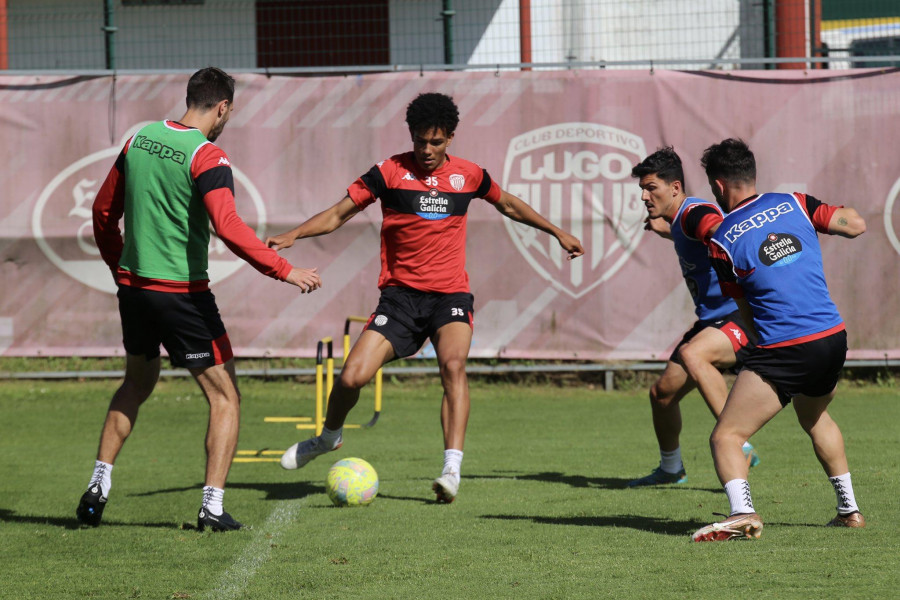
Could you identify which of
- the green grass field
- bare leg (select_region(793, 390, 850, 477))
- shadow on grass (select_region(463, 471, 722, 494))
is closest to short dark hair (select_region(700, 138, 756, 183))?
bare leg (select_region(793, 390, 850, 477))

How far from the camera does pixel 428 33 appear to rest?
541 inches

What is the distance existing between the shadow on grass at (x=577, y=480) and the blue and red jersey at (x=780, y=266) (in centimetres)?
182

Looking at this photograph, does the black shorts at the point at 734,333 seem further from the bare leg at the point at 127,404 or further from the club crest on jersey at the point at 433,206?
the bare leg at the point at 127,404

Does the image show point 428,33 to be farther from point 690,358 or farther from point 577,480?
point 690,358

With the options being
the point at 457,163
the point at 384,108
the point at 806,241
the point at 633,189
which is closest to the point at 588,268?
the point at 633,189

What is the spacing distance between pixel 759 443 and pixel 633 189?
330 centimetres

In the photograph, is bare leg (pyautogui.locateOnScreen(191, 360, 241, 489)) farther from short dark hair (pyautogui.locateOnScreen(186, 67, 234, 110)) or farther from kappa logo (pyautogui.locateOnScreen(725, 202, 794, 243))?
kappa logo (pyautogui.locateOnScreen(725, 202, 794, 243))

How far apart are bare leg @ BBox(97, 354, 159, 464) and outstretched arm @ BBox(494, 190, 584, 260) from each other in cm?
240

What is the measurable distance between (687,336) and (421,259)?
173 cm

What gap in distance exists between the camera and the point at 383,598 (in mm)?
4195

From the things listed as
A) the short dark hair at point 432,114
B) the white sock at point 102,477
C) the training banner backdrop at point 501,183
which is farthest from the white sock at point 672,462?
the training banner backdrop at point 501,183

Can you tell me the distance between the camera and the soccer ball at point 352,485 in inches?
250

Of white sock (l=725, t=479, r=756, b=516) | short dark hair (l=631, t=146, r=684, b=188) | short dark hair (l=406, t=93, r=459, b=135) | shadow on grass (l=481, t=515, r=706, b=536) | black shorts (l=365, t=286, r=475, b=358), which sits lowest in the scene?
shadow on grass (l=481, t=515, r=706, b=536)

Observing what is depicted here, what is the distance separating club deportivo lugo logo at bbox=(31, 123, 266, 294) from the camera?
10.9 metres
